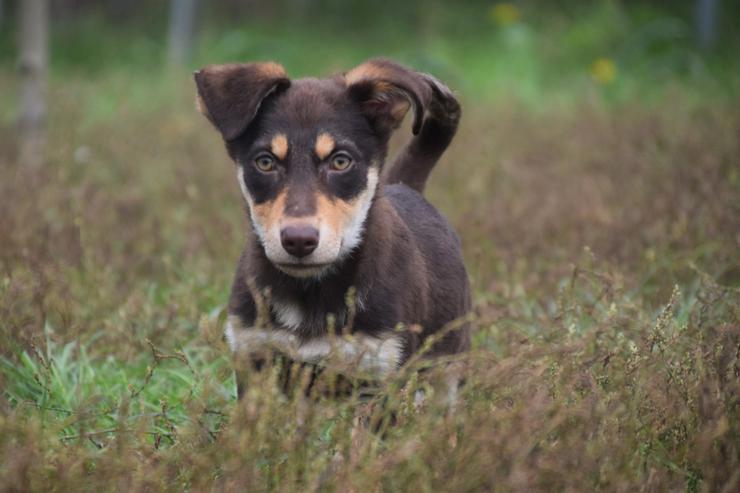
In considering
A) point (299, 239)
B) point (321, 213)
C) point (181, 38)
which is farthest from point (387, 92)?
point (181, 38)

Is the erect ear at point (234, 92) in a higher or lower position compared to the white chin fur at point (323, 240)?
higher

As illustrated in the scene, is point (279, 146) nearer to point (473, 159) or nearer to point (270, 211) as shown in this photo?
point (270, 211)

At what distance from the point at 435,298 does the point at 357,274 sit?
0.49 meters

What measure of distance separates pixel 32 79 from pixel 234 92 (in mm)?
5298

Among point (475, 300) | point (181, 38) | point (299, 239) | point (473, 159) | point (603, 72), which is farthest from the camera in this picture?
point (181, 38)

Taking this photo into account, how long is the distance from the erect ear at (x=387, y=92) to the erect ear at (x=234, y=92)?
0.29 metres

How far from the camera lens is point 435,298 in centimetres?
418

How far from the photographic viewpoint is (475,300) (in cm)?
558

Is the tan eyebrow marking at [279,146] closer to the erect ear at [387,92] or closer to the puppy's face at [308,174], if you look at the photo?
the puppy's face at [308,174]

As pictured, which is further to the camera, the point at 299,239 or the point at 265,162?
the point at 265,162

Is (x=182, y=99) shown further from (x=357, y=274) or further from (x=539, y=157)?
(x=357, y=274)

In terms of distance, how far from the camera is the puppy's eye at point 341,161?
3.75 meters

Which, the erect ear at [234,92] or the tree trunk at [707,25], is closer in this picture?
the erect ear at [234,92]

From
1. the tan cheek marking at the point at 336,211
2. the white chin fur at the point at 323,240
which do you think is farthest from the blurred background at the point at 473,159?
the tan cheek marking at the point at 336,211
